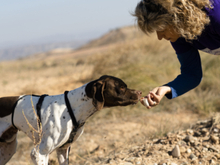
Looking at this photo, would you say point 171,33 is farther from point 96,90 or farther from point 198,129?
point 198,129

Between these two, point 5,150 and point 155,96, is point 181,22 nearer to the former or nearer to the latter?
point 155,96

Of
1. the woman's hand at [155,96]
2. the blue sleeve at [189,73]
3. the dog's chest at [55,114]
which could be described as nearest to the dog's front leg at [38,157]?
the dog's chest at [55,114]

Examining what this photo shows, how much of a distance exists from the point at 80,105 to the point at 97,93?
0.80 ft

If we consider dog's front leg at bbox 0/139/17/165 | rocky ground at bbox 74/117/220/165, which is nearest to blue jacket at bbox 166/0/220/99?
rocky ground at bbox 74/117/220/165

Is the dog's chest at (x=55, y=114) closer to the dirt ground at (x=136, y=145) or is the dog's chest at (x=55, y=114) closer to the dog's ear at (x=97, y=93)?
the dog's ear at (x=97, y=93)

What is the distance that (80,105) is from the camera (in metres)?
2.79

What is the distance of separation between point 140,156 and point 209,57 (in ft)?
18.8

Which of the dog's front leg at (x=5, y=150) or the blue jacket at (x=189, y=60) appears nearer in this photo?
the blue jacket at (x=189, y=60)

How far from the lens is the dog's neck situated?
9.12 feet

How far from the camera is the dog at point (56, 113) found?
8.73 ft

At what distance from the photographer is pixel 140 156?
3365mm

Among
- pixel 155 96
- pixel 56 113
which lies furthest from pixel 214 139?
pixel 56 113

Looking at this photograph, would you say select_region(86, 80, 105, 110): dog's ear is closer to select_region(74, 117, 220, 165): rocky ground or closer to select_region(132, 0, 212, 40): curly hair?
select_region(132, 0, 212, 40): curly hair

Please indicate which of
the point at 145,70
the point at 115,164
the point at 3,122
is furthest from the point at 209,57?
the point at 3,122
